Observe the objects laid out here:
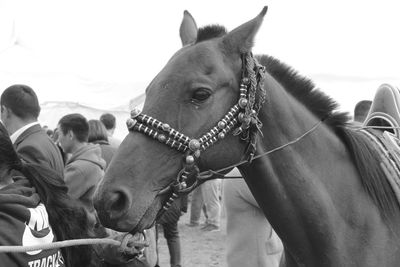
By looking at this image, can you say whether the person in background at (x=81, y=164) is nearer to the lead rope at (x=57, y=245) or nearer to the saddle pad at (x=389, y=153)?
the lead rope at (x=57, y=245)

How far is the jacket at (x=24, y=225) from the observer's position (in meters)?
1.95

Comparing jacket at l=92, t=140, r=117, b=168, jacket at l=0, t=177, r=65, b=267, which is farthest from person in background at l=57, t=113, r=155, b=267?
jacket at l=0, t=177, r=65, b=267

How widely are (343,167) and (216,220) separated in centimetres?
759

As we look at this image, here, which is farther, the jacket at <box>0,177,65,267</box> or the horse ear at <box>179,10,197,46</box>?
the horse ear at <box>179,10,197,46</box>

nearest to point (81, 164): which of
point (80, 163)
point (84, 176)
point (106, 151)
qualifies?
point (80, 163)

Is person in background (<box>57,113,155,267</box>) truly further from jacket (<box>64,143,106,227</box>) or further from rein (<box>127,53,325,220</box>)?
rein (<box>127,53,325,220</box>)

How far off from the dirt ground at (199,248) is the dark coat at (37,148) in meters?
3.51

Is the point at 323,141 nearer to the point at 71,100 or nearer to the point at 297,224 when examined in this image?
the point at 297,224

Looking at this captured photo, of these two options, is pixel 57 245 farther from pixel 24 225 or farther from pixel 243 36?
pixel 243 36

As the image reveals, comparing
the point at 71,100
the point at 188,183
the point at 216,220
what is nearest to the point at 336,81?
the point at 216,220

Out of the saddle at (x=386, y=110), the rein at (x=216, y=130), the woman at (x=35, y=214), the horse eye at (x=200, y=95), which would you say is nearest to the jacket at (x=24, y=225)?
the woman at (x=35, y=214)

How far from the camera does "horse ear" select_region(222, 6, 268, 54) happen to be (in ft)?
6.71

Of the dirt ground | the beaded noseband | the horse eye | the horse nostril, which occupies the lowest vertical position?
the dirt ground

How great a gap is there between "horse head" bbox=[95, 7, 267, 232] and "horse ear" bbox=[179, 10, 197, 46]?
0.95 ft
